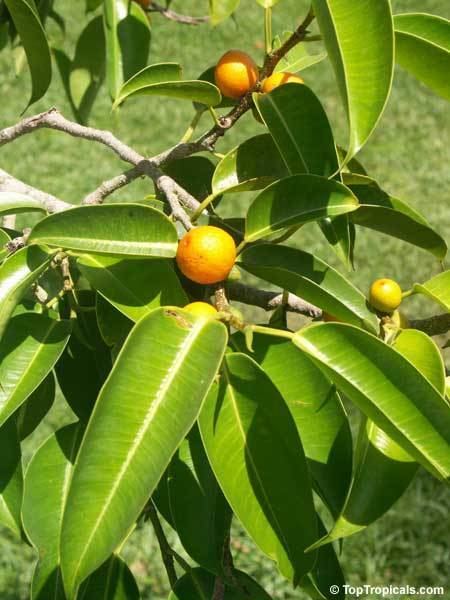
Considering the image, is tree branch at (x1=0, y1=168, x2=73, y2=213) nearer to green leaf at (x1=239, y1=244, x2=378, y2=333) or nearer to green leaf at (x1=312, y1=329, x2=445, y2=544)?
green leaf at (x1=239, y1=244, x2=378, y2=333)

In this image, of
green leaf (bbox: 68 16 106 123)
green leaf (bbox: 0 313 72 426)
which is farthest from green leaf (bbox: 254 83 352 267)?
green leaf (bbox: 68 16 106 123)

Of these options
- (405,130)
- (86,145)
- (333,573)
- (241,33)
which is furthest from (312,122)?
(241,33)

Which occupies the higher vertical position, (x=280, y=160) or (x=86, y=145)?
(x=280, y=160)

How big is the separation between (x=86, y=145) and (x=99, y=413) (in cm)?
409

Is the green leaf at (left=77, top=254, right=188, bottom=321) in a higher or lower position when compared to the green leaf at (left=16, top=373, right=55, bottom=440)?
higher

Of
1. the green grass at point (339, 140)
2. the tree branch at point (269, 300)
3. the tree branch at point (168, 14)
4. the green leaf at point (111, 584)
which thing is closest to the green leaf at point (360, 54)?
the tree branch at point (269, 300)

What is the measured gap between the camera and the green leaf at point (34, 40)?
1108 mm

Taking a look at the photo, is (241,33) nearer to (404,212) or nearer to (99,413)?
(404,212)

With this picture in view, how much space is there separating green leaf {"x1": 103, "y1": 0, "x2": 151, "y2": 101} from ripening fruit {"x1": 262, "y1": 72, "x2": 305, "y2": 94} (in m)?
0.33

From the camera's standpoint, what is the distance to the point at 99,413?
2.29 ft

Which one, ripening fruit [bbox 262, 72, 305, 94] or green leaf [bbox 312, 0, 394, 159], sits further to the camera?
ripening fruit [bbox 262, 72, 305, 94]

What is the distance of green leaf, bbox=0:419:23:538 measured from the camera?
990 mm

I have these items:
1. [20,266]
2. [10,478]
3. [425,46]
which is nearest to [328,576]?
[10,478]

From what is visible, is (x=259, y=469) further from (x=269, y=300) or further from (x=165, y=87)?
(x=165, y=87)
